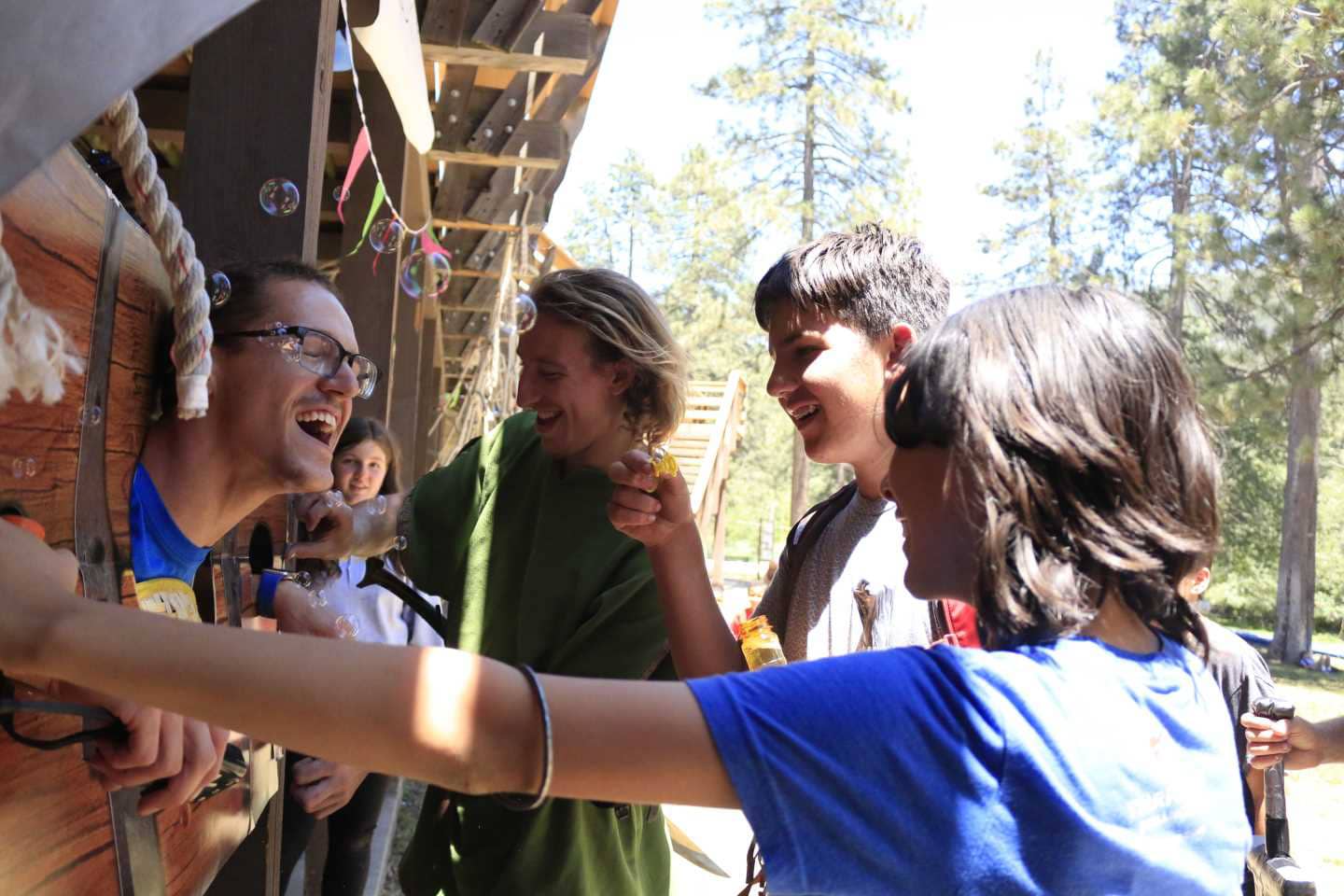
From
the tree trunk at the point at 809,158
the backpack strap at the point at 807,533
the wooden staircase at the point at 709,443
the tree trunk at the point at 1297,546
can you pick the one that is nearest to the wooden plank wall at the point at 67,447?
the backpack strap at the point at 807,533

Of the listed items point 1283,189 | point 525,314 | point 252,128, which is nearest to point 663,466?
point 525,314

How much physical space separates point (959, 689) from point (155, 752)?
2.77 ft

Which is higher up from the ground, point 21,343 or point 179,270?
Result: point 179,270

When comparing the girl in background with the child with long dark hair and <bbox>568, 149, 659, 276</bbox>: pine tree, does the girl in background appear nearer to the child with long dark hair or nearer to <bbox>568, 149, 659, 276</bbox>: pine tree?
the child with long dark hair

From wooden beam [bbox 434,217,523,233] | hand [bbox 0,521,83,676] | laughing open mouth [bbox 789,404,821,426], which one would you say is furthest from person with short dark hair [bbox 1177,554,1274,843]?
wooden beam [bbox 434,217,523,233]

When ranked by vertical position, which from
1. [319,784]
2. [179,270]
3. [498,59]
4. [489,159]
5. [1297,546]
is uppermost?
[498,59]

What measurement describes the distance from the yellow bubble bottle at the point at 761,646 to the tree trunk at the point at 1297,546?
22.8 meters

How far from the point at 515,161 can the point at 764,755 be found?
5.78 meters

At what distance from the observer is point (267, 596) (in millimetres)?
2344

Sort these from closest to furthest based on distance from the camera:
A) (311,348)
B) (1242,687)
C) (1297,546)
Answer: (311,348), (1242,687), (1297,546)

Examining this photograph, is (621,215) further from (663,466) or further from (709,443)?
(663,466)

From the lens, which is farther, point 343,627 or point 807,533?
point 807,533

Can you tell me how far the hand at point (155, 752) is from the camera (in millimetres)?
1285

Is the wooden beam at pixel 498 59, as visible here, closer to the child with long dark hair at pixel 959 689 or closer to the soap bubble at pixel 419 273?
the soap bubble at pixel 419 273
